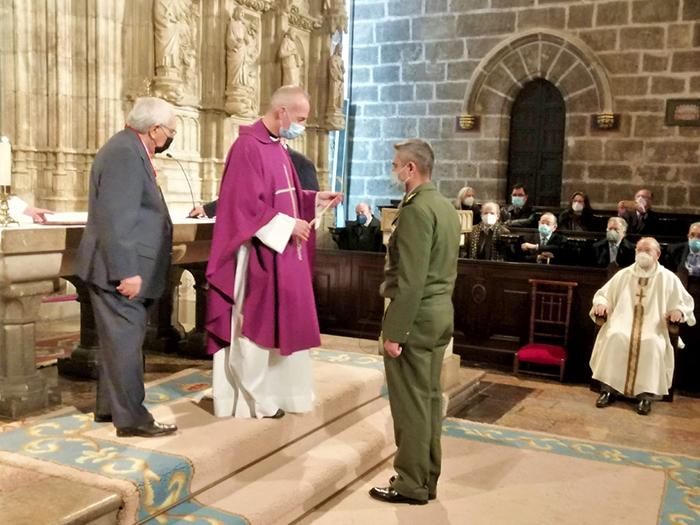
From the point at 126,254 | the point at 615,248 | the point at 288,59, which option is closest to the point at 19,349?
the point at 126,254

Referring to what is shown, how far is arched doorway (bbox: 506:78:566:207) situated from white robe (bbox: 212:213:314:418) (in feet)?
26.8

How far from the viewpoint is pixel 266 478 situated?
3439mm

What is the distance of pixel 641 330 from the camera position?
5797mm

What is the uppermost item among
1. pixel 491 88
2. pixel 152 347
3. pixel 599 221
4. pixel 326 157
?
pixel 491 88

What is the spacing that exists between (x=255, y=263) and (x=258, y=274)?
5cm

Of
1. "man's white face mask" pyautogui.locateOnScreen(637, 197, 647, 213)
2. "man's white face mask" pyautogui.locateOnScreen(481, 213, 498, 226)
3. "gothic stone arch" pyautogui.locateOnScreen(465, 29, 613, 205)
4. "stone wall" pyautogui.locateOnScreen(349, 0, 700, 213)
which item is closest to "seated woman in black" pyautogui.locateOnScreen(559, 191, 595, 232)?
"man's white face mask" pyautogui.locateOnScreen(637, 197, 647, 213)

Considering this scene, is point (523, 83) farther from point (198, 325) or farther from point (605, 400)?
point (198, 325)

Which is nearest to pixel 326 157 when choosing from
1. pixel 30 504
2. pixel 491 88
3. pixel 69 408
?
pixel 491 88

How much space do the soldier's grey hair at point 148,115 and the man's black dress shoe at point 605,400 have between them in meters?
3.97

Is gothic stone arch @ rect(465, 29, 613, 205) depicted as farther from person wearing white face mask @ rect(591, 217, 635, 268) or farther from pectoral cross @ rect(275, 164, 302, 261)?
pectoral cross @ rect(275, 164, 302, 261)

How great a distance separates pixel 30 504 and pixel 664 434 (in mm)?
4064

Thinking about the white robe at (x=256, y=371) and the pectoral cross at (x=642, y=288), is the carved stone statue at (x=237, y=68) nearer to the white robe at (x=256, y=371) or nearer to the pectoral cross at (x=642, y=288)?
the pectoral cross at (x=642, y=288)

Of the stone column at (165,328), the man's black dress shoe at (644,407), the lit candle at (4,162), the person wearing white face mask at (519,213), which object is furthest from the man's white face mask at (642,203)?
the lit candle at (4,162)

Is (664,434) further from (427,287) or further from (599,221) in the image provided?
(599,221)
